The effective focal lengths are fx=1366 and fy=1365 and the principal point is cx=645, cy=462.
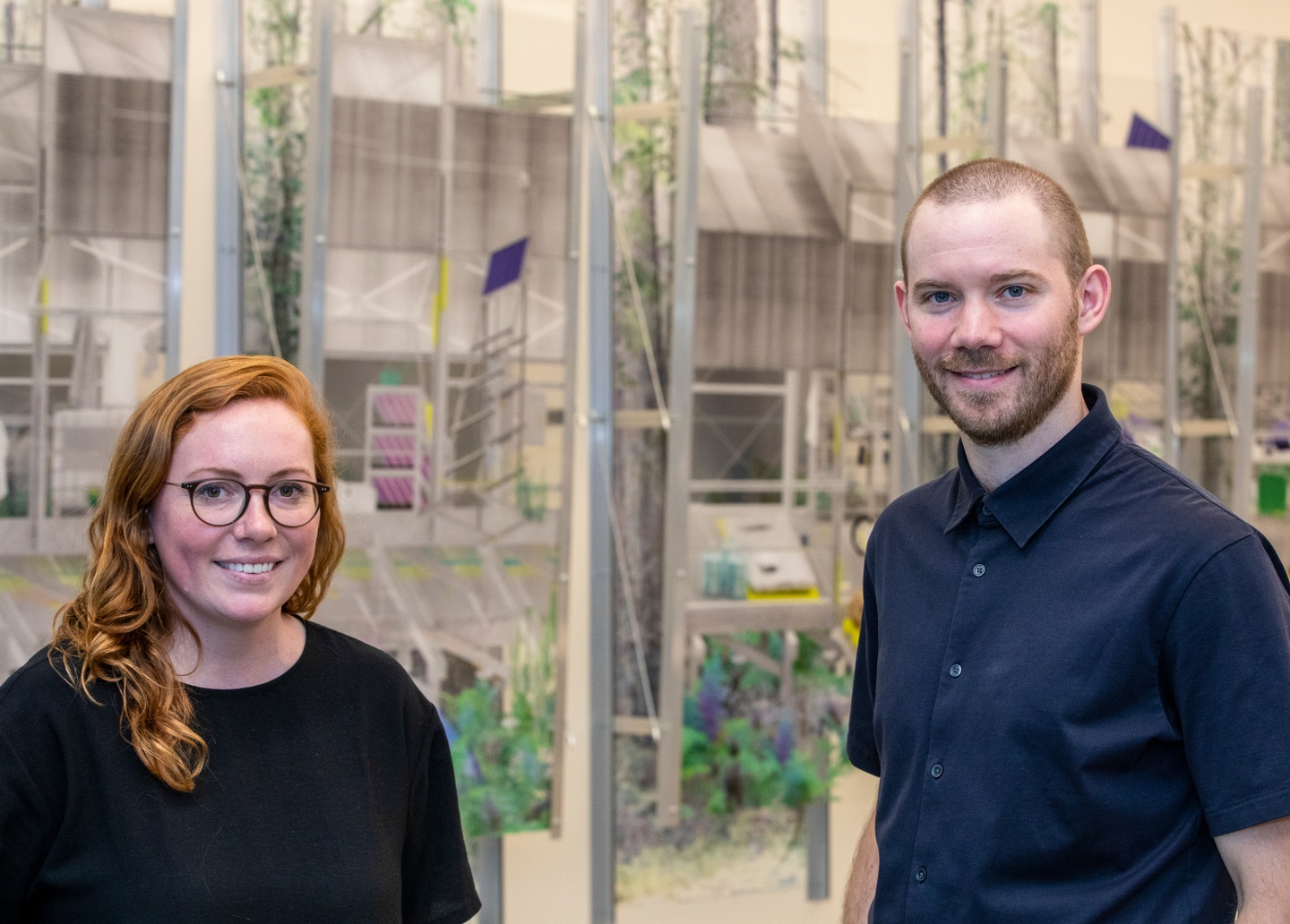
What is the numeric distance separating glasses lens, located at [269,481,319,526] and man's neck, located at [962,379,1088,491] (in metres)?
0.68

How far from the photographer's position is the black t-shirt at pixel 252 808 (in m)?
1.23

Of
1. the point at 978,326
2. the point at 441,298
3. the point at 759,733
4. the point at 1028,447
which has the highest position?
the point at 441,298

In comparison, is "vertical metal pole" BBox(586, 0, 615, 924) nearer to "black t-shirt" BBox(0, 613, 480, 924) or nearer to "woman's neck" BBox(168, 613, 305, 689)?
"black t-shirt" BBox(0, 613, 480, 924)

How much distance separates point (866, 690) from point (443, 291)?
215 centimetres

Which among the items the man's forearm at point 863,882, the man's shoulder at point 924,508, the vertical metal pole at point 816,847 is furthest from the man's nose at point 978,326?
the vertical metal pole at point 816,847

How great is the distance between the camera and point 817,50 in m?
3.90

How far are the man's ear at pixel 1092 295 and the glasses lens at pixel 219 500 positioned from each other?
85 centimetres

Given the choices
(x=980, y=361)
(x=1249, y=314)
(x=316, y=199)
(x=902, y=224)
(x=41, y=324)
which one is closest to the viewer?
(x=980, y=361)

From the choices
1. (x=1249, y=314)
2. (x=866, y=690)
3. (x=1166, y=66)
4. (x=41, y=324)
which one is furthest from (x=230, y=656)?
(x=1249, y=314)

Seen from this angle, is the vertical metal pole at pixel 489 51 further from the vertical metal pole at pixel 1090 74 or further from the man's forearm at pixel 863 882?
the man's forearm at pixel 863 882

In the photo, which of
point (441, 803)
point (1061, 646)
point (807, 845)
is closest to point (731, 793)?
point (807, 845)

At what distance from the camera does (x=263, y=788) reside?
4.41 ft

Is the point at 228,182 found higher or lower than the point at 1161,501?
higher

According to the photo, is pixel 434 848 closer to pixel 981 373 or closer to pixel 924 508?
pixel 924 508
